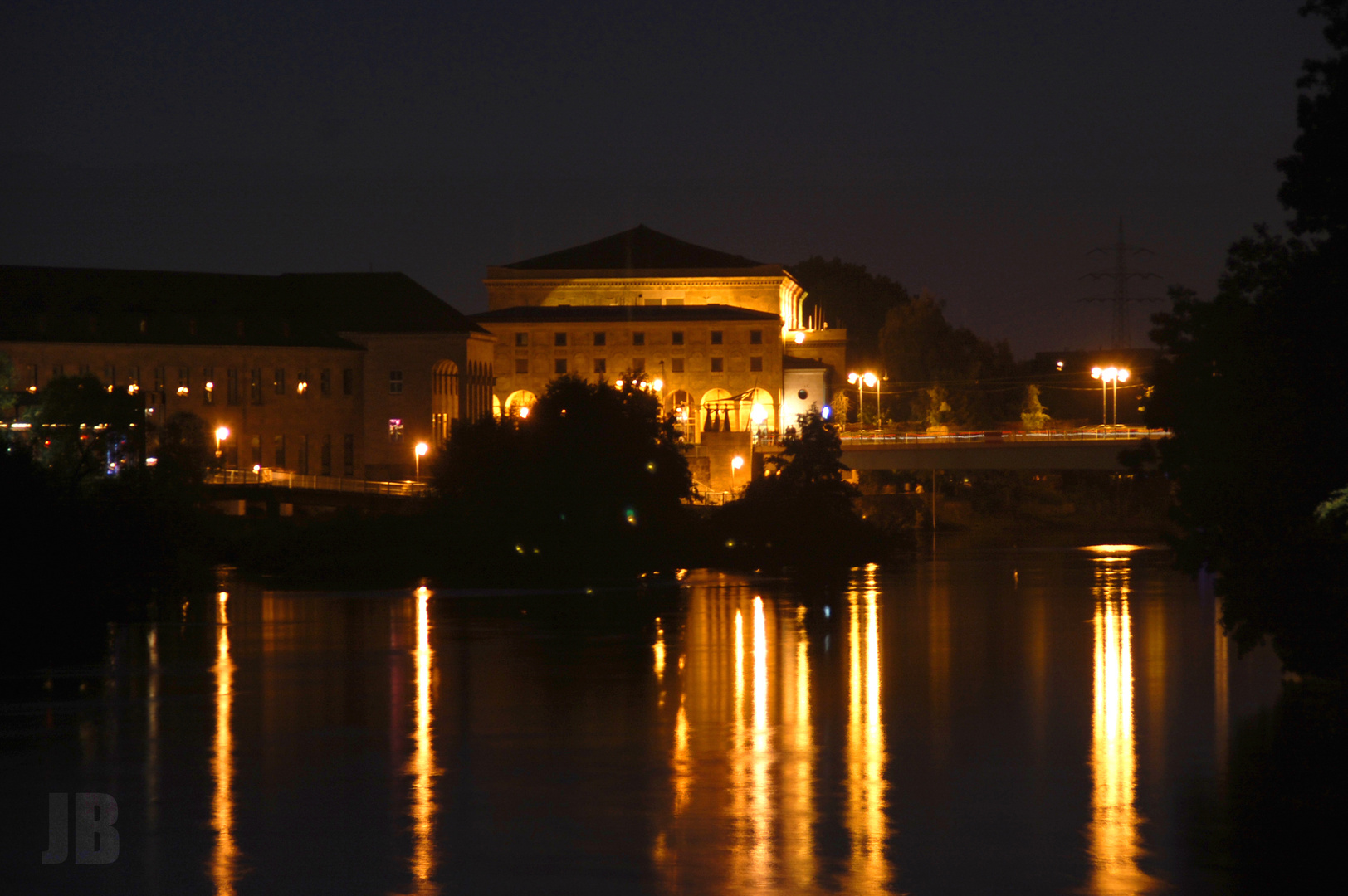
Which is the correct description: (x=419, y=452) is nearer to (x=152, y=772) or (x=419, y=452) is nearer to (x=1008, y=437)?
(x=1008, y=437)

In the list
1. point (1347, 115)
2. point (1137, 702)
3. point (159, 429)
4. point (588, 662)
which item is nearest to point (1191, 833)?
point (1137, 702)

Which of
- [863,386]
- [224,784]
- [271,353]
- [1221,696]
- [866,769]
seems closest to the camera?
[224,784]

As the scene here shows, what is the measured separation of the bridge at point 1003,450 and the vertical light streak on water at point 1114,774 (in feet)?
138

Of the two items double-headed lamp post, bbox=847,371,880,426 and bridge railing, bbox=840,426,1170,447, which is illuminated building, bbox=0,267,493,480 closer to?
bridge railing, bbox=840,426,1170,447

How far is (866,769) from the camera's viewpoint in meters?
24.4

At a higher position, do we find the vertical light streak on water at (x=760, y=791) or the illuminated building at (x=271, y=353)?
the illuminated building at (x=271, y=353)

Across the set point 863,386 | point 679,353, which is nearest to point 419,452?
point 679,353

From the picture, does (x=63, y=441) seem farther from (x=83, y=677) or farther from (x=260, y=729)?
(x=260, y=729)

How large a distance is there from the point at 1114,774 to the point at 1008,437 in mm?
68937

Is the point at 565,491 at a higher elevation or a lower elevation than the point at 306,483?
lower

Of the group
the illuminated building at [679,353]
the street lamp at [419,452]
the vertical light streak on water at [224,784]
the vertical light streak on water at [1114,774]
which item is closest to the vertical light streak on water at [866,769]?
the vertical light streak on water at [1114,774]

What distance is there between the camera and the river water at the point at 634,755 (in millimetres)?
18594

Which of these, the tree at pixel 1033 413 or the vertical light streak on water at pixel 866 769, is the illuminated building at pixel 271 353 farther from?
the vertical light streak on water at pixel 866 769

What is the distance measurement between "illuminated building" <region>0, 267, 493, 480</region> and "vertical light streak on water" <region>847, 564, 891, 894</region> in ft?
207
